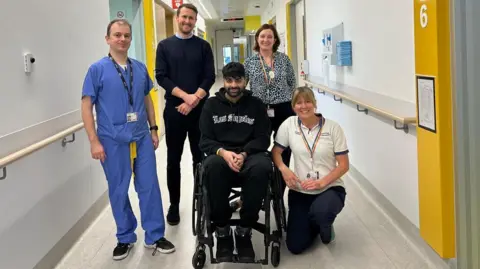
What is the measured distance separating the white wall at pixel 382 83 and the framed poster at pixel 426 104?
43 centimetres

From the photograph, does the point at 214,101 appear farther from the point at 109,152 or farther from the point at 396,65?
the point at 396,65

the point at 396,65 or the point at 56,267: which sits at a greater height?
the point at 396,65

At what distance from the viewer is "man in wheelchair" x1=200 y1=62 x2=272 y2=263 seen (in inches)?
109

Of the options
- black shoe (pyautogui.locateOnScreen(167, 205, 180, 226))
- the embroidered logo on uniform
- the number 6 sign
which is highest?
the number 6 sign

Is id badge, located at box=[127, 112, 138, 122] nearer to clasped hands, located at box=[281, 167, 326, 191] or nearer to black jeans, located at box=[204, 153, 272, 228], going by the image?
black jeans, located at box=[204, 153, 272, 228]

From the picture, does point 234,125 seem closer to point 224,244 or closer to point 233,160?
point 233,160

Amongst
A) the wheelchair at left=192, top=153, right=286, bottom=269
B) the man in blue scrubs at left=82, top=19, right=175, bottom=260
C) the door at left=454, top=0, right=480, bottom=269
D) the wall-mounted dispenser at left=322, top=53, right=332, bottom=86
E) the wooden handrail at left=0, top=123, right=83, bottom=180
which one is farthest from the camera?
the wall-mounted dispenser at left=322, top=53, right=332, bottom=86

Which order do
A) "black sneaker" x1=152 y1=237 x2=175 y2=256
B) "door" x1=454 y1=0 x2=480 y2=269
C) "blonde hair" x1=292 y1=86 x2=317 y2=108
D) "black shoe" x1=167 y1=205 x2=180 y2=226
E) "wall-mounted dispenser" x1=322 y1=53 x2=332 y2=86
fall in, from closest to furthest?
1. "door" x1=454 y1=0 x2=480 y2=269
2. "blonde hair" x1=292 y1=86 x2=317 y2=108
3. "black sneaker" x1=152 y1=237 x2=175 y2=256
4. "black shoe" x1=167 y1=205 x2=180 y2=226
5. "wall-mounted dispenser" x1=322 y1=53 x2=332 y2=86

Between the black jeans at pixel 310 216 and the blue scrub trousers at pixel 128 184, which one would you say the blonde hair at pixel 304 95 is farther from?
the blue scrub trousers at pixel 128 184

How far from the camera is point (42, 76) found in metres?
2.93

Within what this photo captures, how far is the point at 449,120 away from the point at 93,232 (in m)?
2.55

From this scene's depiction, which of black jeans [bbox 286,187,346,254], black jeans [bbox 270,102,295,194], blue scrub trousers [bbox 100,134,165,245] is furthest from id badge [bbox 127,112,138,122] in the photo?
black jeans [bbox 286,187,346,254]

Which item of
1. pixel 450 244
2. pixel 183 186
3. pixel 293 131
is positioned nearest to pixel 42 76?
pixel 293 131

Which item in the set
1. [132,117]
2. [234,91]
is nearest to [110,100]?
[132,117]
